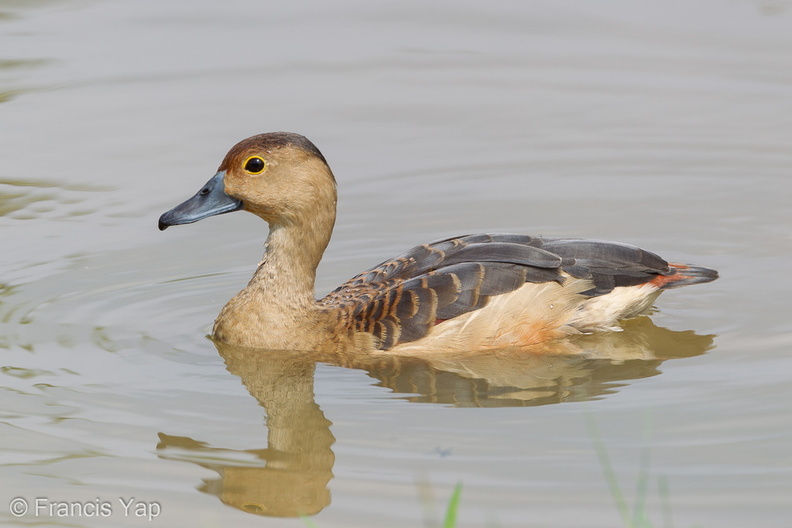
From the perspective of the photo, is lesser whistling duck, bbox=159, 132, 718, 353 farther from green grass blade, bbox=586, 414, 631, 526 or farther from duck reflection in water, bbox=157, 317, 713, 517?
green grass blade, bbox=586, 414, 631, 526

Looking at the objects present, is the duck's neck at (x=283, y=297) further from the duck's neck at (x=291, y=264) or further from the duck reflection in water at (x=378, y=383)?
the duck reflection in water at (x=378, y=383)

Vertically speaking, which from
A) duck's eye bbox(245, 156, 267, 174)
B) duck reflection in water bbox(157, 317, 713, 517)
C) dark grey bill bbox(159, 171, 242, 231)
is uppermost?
duck's eye bbox(245, 156, 267, 174)

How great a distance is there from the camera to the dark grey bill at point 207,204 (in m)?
8.73

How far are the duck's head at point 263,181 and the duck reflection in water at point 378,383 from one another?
0.97 metres

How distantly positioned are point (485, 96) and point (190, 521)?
7.57 meters

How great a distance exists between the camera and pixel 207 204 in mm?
8766

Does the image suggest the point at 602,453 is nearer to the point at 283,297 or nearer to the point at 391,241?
the point at 283,297

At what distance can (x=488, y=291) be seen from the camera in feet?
28.0

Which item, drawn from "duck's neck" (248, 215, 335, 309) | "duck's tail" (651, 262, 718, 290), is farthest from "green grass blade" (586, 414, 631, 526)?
"duck's neck" (248, 215, 335, 309)

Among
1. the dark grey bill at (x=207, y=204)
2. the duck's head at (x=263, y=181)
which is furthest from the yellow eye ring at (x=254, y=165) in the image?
the dark grey bill at (x=207, y=204)

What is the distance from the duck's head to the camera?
873cm

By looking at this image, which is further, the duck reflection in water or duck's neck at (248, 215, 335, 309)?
duck's neck at (248, 215, 335, 309)

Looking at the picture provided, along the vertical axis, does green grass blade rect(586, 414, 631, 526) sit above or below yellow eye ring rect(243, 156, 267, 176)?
below

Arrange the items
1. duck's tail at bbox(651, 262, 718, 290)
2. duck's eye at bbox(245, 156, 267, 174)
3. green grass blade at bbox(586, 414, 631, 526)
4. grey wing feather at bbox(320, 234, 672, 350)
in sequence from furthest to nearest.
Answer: duck's tail at bbox(651, 262, 718, 290) → duck's eye at bbox(245, 156, 267, 174) → grey wing feather at bbox(320, 234, 672, 350) → green grass blade at bbox(586, 414, 631, 526)
